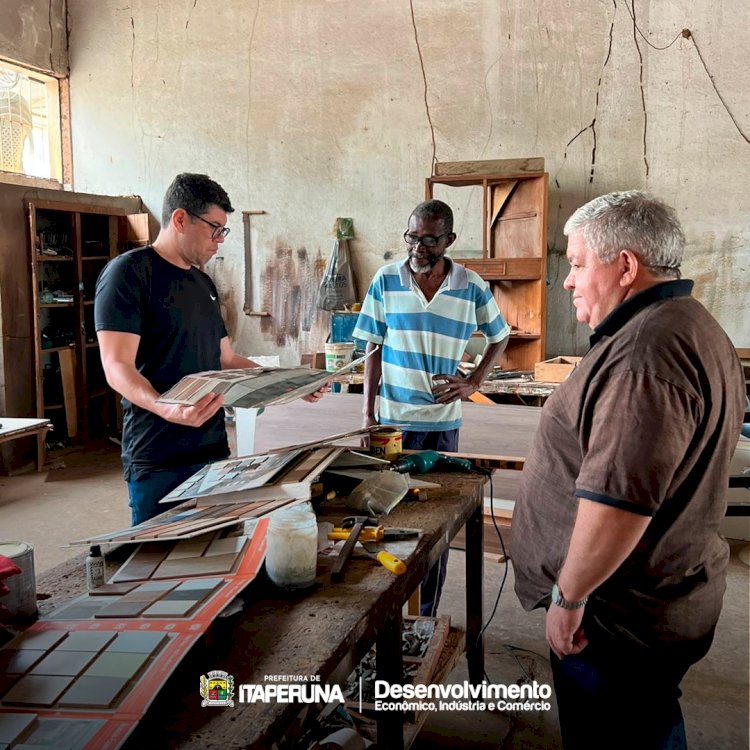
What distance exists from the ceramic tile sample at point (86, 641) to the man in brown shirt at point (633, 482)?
0.84m

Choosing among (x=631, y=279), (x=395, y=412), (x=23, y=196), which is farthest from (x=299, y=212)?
(x=631, y=279)

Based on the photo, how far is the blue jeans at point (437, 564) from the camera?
2494mm

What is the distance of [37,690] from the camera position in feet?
2.79

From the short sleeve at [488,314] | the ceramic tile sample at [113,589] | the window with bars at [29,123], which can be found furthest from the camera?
the window with bars at [29,123]

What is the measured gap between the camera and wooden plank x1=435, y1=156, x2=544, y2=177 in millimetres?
4613

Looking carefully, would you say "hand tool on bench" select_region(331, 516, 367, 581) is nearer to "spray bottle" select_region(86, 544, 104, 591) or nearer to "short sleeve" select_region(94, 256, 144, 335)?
"spray bottle" select_region(86, 544, 104, 591)

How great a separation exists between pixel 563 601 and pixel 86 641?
0.88 m

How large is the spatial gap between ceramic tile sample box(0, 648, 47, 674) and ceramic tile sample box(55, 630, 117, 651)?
0.10ft

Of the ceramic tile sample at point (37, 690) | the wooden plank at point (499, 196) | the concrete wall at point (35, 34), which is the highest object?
the concrete wall at point (35, 34)

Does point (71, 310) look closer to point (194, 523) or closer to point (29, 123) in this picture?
point (29, 123)

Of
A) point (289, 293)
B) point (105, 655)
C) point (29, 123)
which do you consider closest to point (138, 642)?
point (105, 655)

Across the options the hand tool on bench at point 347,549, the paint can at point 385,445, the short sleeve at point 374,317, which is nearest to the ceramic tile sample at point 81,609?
the hand tool on bench at point 347,549

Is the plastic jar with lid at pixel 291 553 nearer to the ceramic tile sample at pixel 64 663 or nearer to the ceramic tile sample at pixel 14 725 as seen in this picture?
the ceramic tile sample at pixel 64 663

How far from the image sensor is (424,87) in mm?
5215
